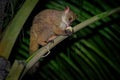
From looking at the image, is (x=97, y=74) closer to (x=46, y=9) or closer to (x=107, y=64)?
(x=107, y=64)

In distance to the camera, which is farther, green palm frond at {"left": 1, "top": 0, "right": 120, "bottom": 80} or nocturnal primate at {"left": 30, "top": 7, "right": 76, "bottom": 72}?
nocturnal primate at {"left": 30, "top": 7, "right": 76, "bottom": 72}

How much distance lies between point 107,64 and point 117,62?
74 mm

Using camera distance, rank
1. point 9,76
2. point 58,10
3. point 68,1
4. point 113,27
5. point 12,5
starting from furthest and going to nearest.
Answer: point 58,10 → point 68,1 → point 113,27 → point 12,5 → point 9,76

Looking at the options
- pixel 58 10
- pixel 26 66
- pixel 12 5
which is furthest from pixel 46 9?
pixel 26 66

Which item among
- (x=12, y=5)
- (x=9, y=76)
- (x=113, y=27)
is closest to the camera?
(x=9, y=76)

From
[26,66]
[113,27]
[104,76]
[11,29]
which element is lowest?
[104,76]

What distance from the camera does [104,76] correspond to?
1573mm

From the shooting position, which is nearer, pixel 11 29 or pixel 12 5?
pixel 11 29

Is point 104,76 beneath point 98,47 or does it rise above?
beneath

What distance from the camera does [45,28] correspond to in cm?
175

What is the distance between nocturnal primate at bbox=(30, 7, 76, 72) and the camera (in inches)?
66.6

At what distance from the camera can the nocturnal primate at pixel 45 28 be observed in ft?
5.55

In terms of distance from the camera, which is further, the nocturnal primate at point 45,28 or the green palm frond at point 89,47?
the nocturnal primate at point 45,28

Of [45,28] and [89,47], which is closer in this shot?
[89,47]
